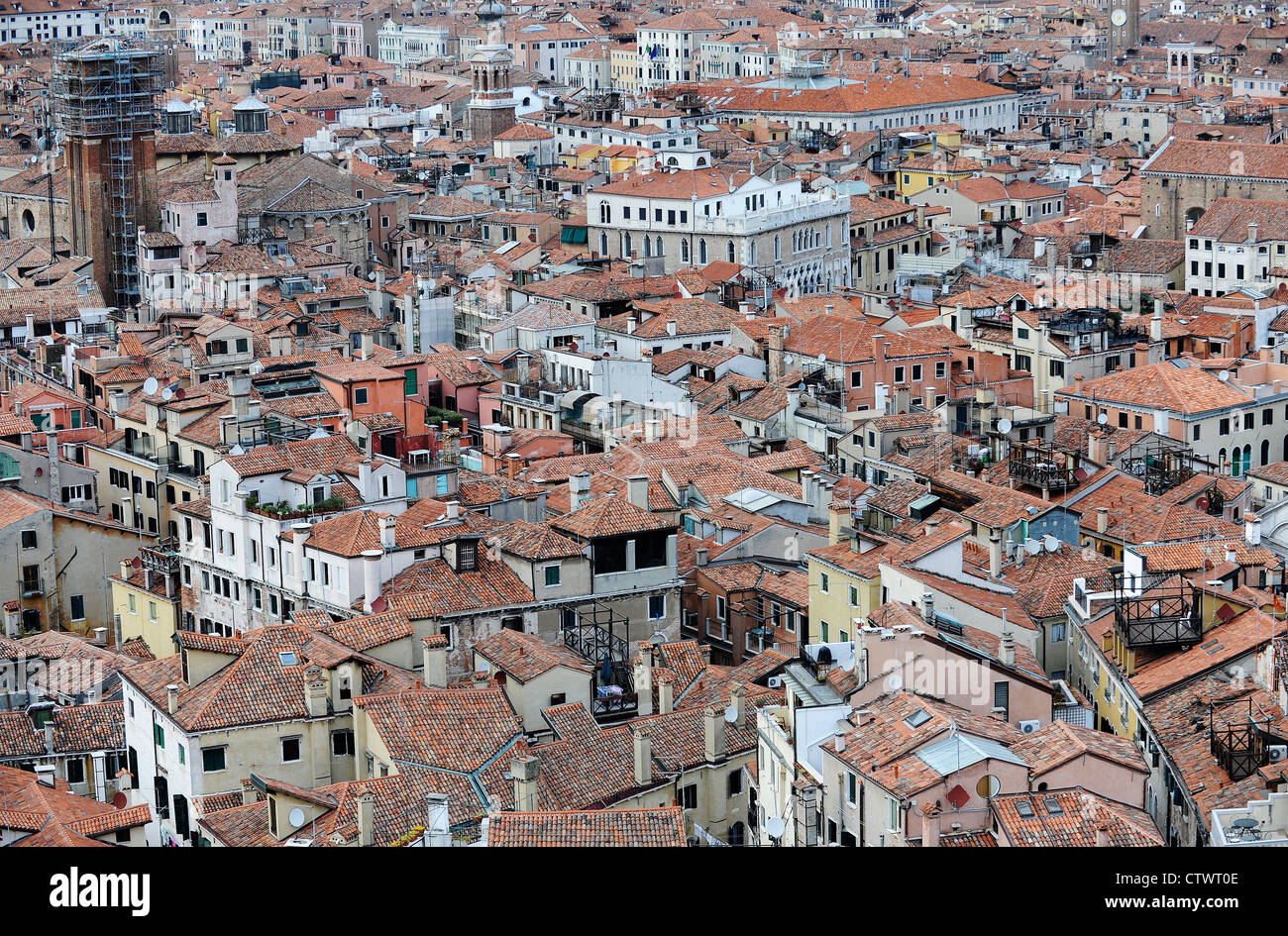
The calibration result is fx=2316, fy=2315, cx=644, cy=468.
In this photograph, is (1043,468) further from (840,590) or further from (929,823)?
(929,823)

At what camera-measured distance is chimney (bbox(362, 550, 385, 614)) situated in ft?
79.1

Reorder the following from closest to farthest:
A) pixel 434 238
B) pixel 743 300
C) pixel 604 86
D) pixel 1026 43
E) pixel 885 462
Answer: pixel 885 462 < pixel 743 300 < pixel 434 238 < pixel 604 86 < pixel 1026 43

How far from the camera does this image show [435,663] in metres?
21.1

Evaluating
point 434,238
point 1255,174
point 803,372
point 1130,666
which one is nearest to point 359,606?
point 1130,666

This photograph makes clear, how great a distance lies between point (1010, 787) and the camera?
1573cm

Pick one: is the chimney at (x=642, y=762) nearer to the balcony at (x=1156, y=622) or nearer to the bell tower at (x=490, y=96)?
the balcony at (x=1156, y=622)

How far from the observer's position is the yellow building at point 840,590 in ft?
77.2

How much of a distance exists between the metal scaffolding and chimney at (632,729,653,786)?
3549 cm

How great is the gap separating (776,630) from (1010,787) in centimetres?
993

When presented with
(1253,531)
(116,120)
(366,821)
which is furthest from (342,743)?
(116,120)

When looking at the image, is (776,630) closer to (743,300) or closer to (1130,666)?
(1130,666)
